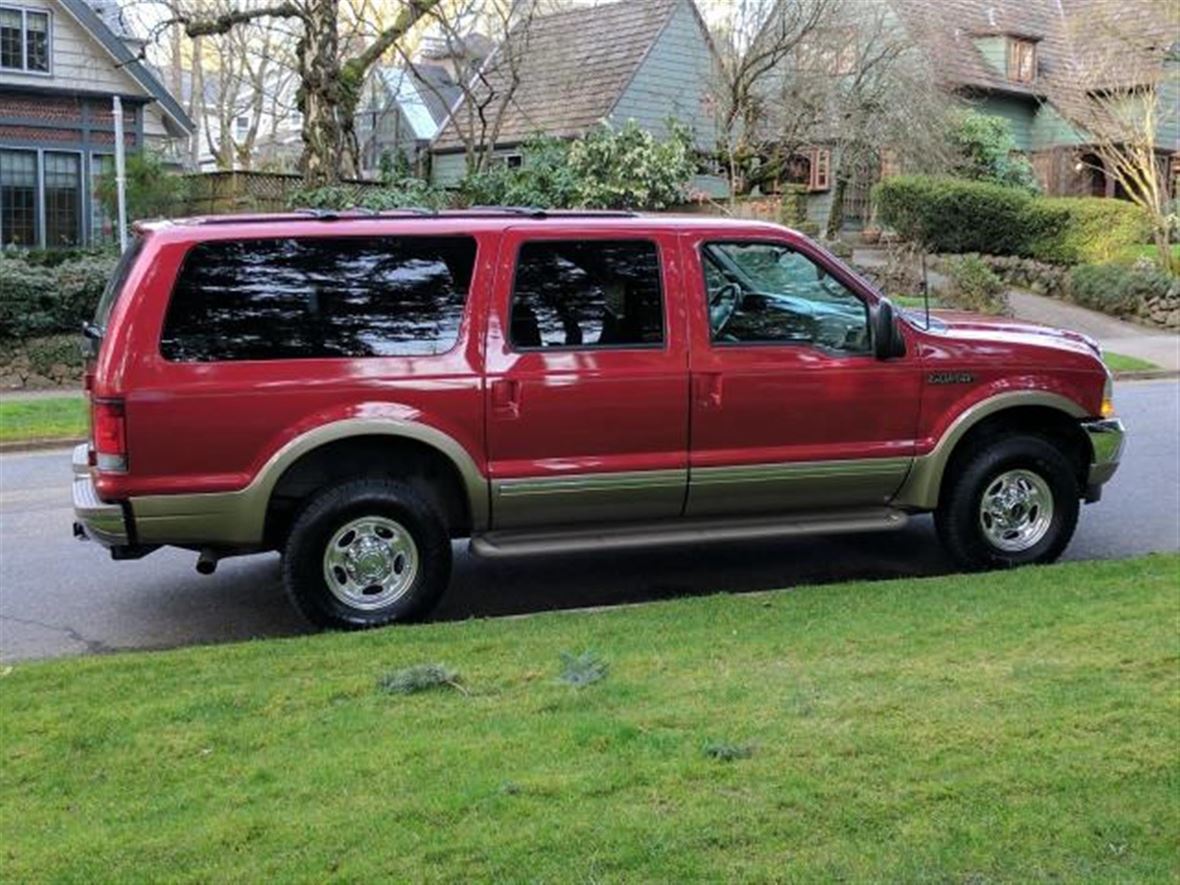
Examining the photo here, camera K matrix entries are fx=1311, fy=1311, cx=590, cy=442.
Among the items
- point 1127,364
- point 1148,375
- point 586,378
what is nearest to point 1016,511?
point 586,378

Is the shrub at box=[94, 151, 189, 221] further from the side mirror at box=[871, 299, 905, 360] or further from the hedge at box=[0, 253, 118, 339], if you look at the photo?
the side mirror at box=[871, 299, 905, 360]

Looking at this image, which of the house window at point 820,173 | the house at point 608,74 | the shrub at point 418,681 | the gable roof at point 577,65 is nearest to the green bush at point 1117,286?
the house window at point 820,173

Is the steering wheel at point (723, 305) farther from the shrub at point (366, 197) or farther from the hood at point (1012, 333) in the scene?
the shrub at point (366, 197)

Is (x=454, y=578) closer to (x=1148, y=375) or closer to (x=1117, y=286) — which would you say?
(x=1148, y=375)

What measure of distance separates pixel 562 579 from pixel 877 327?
2363mm

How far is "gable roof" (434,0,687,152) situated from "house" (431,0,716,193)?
3 cm

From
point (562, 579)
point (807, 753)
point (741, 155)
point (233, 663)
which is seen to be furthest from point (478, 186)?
point (807, 753)

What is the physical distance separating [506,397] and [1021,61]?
36333 mm

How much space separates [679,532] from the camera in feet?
23.1

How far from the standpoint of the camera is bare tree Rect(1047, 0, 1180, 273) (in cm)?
2761

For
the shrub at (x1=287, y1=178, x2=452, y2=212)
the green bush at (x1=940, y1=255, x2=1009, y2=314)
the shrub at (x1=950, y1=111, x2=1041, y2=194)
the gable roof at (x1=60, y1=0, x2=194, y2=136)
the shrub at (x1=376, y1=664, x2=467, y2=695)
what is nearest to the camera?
the shrub at (x1=376, y1=664, x2=467, y2=695)

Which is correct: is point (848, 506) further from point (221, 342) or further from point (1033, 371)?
point (221, 342)

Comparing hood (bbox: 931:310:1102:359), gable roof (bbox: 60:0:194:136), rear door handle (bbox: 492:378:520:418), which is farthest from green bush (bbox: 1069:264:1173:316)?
rear door handle (bbox: 492:378:520:418)

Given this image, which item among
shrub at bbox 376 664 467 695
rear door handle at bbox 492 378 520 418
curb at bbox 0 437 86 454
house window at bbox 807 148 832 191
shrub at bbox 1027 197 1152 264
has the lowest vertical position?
curb at bbox 0 437 86 454
